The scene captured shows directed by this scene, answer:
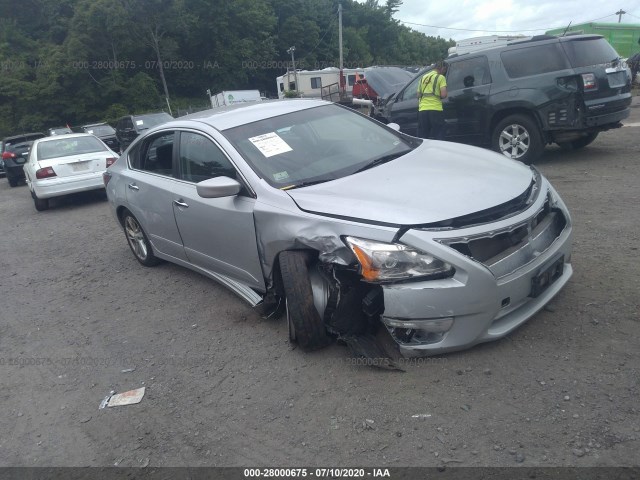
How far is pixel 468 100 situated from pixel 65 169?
7593 millimetres

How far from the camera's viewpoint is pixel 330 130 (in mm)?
4539

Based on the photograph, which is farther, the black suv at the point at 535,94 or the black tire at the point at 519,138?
the black tire at the point at 519,138

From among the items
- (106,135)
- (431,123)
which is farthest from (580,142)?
(106,135)

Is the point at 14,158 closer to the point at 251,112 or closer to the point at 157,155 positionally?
the point at 157,155

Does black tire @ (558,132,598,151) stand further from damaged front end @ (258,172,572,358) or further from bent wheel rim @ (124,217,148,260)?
bent wheel rim @ (124,217,148,260)

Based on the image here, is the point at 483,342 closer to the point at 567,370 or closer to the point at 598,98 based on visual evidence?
the point at 567,370

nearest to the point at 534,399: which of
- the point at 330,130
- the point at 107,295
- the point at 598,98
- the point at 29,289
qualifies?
the point at 330,130

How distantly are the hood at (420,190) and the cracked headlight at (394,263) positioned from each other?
16 centimetres

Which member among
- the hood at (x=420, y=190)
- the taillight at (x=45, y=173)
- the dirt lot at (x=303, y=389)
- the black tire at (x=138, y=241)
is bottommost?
the dirt lot at (x=303, y=389)

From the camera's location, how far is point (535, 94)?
7.80m

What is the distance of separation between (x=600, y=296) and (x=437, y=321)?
147 centimetres

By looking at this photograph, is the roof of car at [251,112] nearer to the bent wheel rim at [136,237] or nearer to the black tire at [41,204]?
the bent wheel rim at [136,237]

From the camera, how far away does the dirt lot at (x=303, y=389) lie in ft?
8.64

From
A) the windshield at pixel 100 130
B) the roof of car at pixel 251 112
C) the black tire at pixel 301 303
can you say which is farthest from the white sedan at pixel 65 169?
the windshield at pixel 100 130
